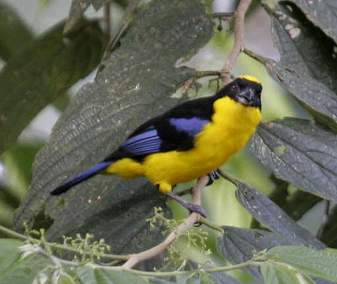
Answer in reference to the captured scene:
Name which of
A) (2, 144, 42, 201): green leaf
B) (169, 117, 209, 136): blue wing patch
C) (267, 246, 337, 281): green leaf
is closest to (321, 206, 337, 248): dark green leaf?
(169, 117, 209, 136): blue wing patch

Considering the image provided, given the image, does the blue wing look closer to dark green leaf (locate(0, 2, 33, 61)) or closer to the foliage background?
the foliage background

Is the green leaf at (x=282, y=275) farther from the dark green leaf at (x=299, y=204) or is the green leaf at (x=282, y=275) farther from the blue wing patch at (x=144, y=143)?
the dark green leaf at (x=299, y=204)

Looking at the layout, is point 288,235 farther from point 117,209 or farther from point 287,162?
point 117,209

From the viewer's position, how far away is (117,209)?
7.38ft

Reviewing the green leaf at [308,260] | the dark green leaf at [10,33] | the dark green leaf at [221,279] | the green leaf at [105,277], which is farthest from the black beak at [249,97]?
the green leaf at [105,277]

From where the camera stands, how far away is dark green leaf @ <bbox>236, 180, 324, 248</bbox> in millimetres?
2185

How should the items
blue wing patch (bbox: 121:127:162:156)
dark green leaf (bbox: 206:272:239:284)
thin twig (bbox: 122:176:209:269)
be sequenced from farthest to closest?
blue wing patch (bbox: 121:127:162:156), dark green leaf (bbox: 206:272:239:284), thin twig (bbox: 122:176:209:269)

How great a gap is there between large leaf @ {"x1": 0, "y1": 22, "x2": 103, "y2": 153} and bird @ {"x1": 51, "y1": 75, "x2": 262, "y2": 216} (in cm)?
43

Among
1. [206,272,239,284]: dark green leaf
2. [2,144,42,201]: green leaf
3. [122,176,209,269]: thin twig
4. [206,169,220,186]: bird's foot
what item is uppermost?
[122,176,209,269]: thin twig

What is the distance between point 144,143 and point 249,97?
0.32 m

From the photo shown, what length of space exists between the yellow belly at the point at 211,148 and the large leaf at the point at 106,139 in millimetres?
173

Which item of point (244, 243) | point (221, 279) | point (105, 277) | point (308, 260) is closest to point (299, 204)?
point (244, 243)

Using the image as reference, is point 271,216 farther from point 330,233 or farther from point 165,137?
point 330,233

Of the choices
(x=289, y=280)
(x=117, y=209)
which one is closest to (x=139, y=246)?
(x=117, y=209)
